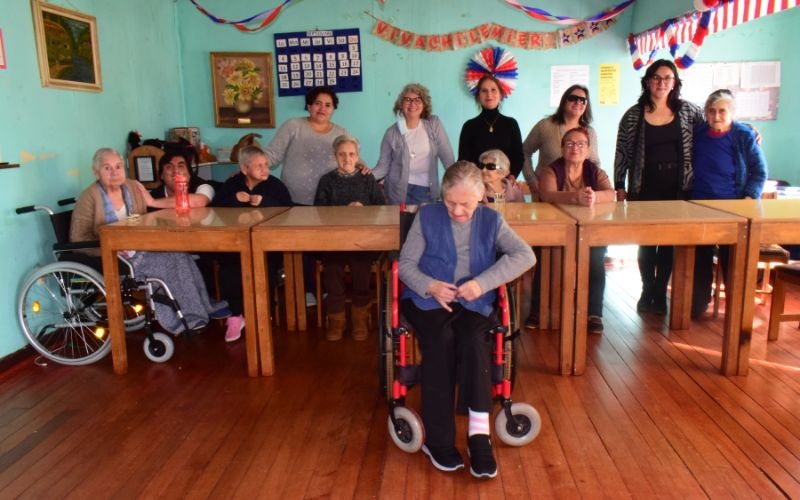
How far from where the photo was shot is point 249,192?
145 inches

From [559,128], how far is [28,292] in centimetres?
313

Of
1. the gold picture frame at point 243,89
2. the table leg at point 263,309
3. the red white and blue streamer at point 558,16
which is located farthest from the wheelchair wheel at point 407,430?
the red white and blue streamer at point 558,16

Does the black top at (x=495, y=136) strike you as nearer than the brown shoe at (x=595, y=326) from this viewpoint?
No

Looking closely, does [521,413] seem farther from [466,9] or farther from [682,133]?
[466,9]

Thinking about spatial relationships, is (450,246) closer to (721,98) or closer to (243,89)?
(721,98)

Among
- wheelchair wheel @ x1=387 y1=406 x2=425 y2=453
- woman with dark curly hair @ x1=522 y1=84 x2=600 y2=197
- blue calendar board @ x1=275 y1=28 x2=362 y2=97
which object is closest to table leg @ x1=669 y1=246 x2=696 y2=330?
woman with dark curly hair @ x1=522 y1=84 x2=600 y2=197

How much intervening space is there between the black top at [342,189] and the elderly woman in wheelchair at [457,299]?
1.21 meters

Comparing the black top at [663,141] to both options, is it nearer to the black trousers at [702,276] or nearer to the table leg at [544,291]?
the black trousers at [702,276]

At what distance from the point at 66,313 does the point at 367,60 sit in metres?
3.25

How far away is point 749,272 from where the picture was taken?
2.86 meters

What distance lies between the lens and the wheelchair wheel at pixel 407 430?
2256 millimetres

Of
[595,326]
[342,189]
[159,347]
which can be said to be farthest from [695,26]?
[159,347]

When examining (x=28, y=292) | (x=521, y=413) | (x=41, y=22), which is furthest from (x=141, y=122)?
(x=521, y=413)

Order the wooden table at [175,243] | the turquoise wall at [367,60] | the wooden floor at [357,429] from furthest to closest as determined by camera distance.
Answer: the turquoise wall at [367,60], the wooden table at [175,243], the wooden floor at [357,429]
